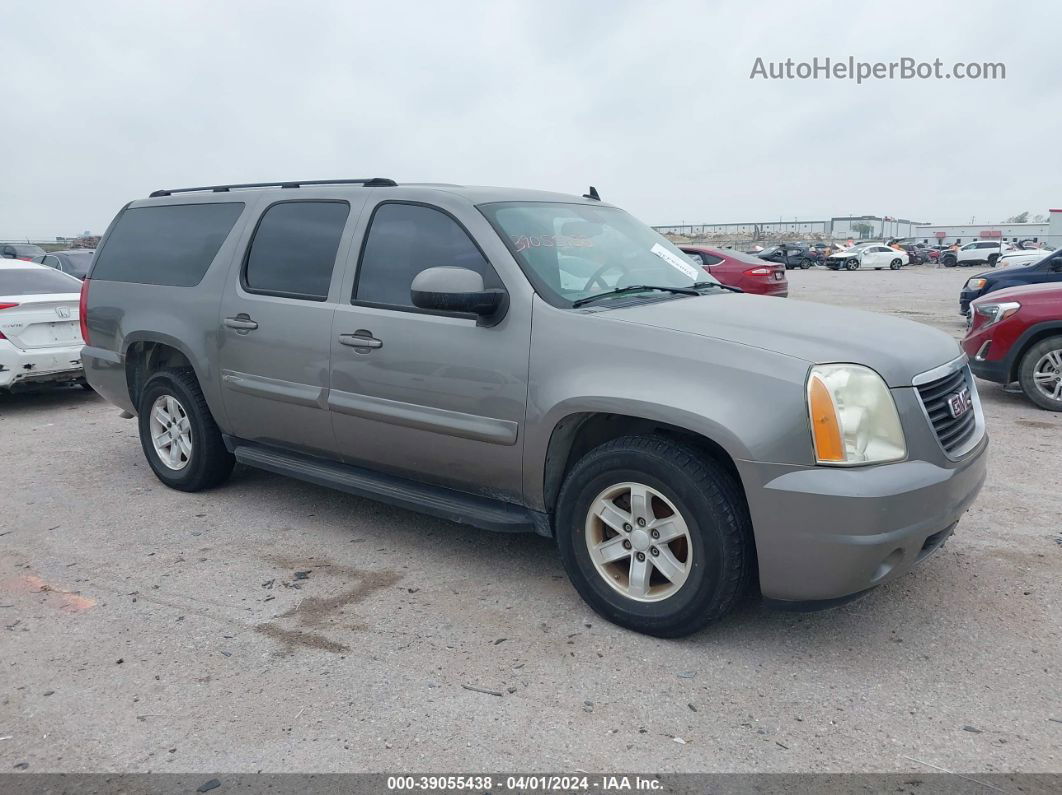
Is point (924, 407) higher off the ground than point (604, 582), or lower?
higher

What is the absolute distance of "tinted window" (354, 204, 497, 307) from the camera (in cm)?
400

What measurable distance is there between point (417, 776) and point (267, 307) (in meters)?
2.81

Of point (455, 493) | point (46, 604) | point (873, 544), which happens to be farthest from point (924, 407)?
point (46, 604)

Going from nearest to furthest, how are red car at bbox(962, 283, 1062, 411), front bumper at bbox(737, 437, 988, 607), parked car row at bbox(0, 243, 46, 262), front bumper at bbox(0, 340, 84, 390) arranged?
front bumper at bbox(737, 437, 988, 607), red car at bbox(962, 283, 1062, 411), front bumper at bbox(0, 340, 84, 390), parked car row at bbox(0, 243, 46, 262)

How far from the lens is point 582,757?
2672mm

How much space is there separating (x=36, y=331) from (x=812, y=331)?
24.2ft

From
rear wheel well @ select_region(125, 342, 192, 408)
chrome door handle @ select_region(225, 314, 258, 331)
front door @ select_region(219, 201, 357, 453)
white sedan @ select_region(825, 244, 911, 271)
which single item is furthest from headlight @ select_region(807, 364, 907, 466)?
white sedan @ select_region(825, 244, 911, 271)

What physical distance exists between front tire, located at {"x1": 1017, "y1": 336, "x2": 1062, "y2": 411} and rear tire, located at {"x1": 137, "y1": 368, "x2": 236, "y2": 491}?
665 centimetres

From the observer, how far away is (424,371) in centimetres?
393

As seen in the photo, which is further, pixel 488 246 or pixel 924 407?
pixel 488 246

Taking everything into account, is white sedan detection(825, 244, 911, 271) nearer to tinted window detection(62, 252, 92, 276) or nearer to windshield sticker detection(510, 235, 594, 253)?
tinted window detection(62, 252, 92, 276)

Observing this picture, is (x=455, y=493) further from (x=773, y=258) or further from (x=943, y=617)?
(x=773, y=258)

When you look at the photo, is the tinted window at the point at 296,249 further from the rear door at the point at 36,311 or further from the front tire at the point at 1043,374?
the front tire at the point at 1043,374

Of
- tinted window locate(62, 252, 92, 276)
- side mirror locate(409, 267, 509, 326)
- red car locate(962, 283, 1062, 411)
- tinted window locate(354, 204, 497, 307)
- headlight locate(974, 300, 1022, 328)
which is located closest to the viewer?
side mirror locate(409, 267, 509, 326)
